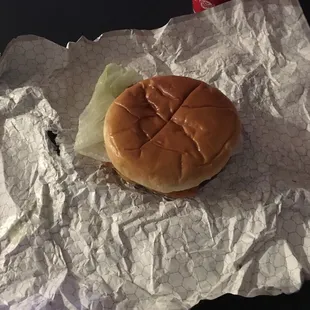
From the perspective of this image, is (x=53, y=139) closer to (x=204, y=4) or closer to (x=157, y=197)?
(x=157, y=197)

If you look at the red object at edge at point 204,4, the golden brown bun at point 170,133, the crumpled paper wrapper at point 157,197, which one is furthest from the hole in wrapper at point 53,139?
the red object at edge at point 204,4

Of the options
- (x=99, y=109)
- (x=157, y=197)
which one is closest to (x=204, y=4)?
(x=99, y=109)

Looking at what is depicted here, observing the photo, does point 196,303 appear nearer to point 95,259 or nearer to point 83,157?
point 95,259

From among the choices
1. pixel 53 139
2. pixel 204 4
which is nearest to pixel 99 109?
pixel 53 139

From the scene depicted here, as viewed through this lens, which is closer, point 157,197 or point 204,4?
point 157,197

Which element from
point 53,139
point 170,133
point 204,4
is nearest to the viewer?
point 170,133

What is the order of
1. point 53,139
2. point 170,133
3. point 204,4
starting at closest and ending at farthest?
point 170,133 → point 53,139 → point 204,4

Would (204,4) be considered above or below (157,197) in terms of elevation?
above

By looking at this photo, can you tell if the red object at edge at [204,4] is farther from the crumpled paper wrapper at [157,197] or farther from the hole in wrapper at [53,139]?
the hole in wrapper at [53,139]
